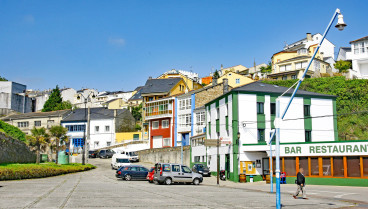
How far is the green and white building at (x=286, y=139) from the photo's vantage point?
101 ft

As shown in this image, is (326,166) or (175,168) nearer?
(175,168)

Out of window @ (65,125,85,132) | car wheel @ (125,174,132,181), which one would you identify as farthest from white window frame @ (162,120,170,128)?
car wheel @ (125,174,132,181)

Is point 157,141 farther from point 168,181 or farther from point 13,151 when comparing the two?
point 168,181

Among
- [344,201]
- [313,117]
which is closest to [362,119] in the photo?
[313,117]

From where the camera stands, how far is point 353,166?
3014 centimetres

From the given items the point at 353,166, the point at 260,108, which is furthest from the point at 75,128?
the point at 353,166

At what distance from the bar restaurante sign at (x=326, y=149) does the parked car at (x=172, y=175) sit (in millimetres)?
8790

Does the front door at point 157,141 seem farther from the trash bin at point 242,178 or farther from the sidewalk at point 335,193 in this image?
the sidewalk at point 335,193

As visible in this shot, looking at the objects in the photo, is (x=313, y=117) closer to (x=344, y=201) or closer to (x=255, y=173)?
(x=255, y=173)

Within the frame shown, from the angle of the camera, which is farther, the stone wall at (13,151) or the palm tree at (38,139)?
the palm tree at (38,139)

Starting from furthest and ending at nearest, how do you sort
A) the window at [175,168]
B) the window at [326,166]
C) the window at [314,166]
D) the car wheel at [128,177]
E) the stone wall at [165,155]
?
the stone wall at [165,155]
the car wheel at [128,177]
the window at [314,166]
the window at [326,166]
the window at [175,168]

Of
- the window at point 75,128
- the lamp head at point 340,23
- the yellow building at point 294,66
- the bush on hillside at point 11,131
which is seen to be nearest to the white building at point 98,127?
the window at point 75,128

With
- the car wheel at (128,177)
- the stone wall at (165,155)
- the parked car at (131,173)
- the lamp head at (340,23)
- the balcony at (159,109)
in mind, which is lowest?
the car wheel at (128,177)

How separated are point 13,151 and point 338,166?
28.9 meters
